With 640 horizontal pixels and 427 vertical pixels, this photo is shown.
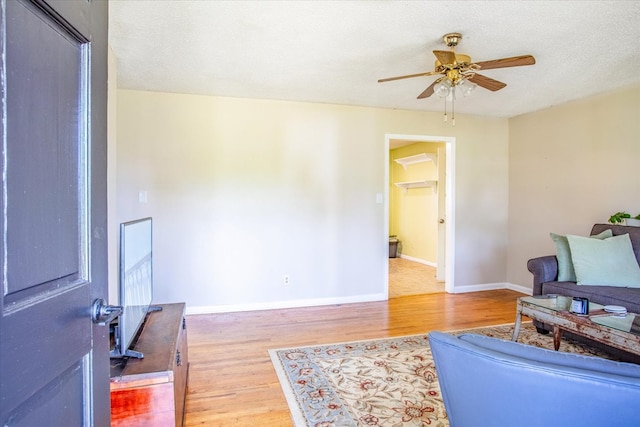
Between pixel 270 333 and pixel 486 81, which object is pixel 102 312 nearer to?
pixel 270 333

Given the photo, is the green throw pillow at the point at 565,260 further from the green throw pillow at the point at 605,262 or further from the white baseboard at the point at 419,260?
the white baseboard at the point at 419,260

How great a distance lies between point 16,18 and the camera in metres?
0.66

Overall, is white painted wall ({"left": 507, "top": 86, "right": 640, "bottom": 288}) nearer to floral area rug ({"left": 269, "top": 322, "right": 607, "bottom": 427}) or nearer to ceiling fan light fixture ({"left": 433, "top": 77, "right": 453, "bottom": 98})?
floral area rug ({"left": 269, "top": 322, "right": 607, "bottom": 427})

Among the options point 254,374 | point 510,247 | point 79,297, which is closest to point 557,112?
point 510,247

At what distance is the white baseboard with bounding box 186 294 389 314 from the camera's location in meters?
3.99

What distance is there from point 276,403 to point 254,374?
1.36 feet

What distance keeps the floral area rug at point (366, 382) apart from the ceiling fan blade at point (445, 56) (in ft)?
6.83

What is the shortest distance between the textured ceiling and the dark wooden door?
→ 1573 mm

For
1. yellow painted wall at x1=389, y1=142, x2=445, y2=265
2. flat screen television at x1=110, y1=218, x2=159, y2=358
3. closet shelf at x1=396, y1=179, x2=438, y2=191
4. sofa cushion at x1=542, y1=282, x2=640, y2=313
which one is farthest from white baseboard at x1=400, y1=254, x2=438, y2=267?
flat screen television at x1=110, y1=218, x2=159, y2=358

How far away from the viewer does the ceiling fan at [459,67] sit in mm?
2439

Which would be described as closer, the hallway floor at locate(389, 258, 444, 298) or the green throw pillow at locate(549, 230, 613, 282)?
the green throw pillow at locate(549, 230, 613, 282)

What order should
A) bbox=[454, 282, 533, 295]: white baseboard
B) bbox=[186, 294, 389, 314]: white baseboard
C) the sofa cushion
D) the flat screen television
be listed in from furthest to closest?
bbox=[454, 282, 533, 295]: white baseboard → bbox=[186, 294, 389, 314]: white baseboard → the sofa cushion → the flat screen television

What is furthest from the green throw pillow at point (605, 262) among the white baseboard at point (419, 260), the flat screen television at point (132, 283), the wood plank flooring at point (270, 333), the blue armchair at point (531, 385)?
the white baseboard at point (419, 260)

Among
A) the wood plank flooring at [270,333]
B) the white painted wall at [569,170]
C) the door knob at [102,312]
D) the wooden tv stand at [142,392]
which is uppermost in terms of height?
the white painted wall at [569,170]
